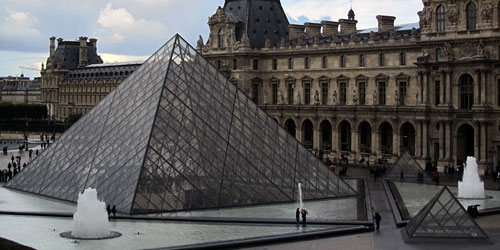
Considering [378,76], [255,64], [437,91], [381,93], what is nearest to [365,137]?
[381,93]

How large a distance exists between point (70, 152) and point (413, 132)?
28.2m


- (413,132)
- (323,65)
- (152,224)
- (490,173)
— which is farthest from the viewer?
(323,65)

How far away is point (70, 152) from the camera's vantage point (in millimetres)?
38688

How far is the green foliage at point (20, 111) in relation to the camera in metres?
116

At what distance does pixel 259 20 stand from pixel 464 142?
26.1 meters

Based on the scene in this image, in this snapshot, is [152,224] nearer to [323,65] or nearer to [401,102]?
[401,102]

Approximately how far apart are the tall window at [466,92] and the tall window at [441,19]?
138 inches

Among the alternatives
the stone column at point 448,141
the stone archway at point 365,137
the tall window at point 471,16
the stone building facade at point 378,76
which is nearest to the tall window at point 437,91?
the stone building facade at point 378,76

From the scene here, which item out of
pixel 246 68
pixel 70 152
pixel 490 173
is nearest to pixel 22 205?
pixel 70 152

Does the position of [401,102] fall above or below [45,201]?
above

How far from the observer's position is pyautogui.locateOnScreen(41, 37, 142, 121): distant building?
117 metres

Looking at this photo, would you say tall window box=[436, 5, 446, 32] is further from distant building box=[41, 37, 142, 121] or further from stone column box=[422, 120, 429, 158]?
distant building box=[41, 37, 142, 121]

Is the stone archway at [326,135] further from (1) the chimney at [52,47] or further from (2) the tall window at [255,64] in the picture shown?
(1) the chimney at [52,47]

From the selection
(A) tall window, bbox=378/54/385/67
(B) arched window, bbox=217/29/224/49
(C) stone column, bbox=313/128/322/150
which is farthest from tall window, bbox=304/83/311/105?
(B) arched window, bbox=217/29/224/49
